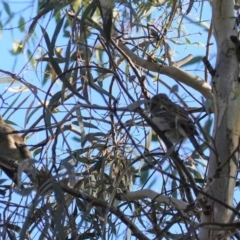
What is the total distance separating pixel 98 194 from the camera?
85.4 inches

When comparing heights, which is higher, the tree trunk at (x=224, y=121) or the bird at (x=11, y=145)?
the bird at (x=11, y=145)

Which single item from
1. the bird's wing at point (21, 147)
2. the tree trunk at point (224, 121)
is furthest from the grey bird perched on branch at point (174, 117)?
the bird's wing at point (21, 147)

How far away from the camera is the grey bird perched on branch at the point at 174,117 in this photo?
1805mm

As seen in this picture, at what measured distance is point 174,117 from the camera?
2.22 m

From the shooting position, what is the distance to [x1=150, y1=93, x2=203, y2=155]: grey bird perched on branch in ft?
5.92

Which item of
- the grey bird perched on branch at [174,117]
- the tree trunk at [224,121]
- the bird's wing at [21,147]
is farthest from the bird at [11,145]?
the tree trunk at [224,121]

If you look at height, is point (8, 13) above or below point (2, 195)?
above

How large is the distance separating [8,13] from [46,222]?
77cm

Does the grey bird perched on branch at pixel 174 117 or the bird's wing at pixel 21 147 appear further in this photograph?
the bird's wing at pixel 21 147

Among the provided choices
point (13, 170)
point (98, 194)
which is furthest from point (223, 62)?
point (13, 170)

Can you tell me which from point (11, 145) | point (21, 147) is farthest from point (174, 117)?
point (11, 145)

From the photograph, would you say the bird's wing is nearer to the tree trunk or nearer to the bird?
the bird

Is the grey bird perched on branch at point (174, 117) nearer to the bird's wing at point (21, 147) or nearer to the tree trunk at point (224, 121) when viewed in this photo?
the tree trunk at point (224, 121)

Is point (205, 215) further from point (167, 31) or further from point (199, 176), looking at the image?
point (167, 31)
